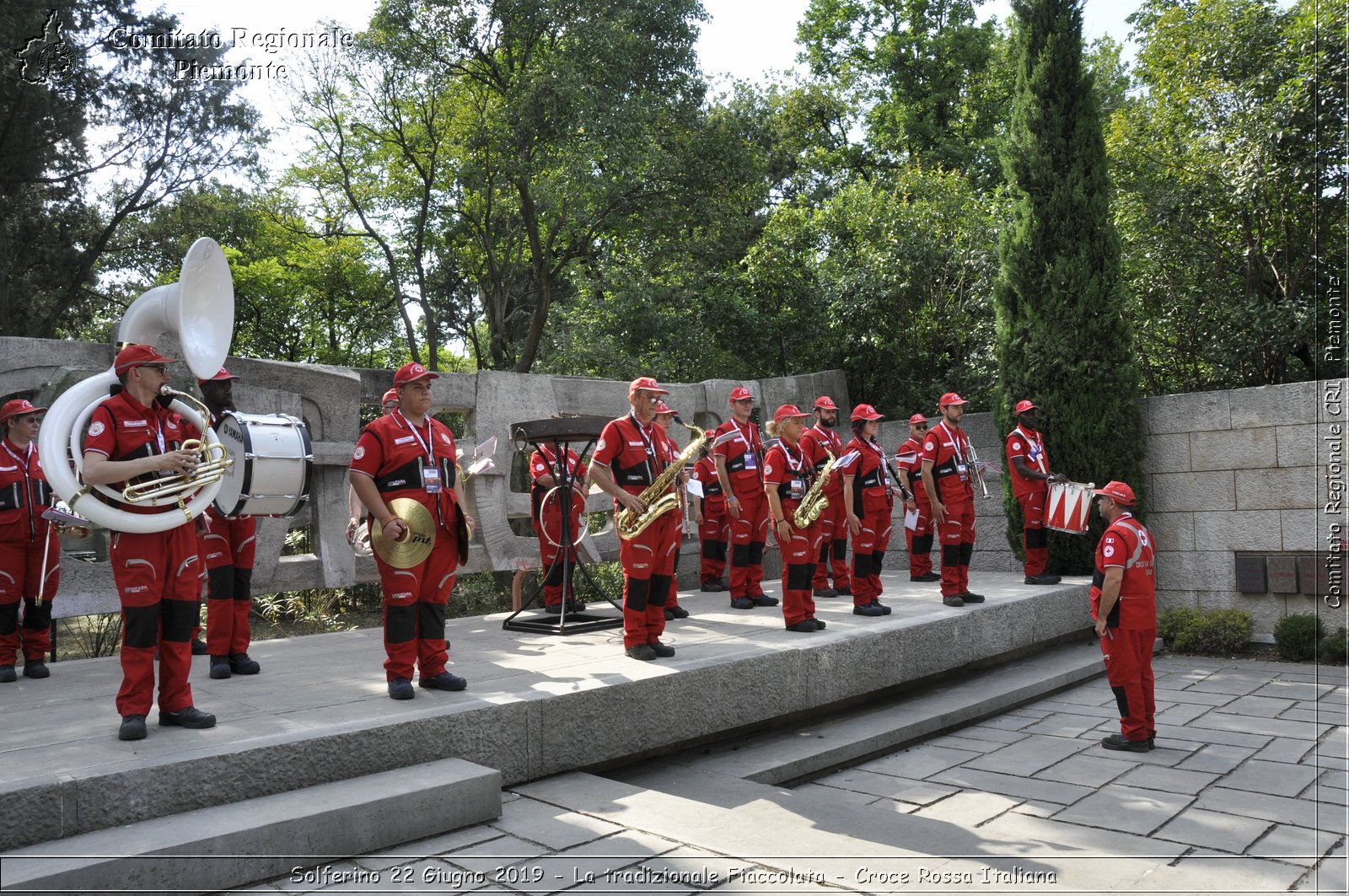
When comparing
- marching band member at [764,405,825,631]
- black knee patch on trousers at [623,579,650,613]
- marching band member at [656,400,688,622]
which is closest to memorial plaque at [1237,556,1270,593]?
→ marching band member at [764,405,825,631]

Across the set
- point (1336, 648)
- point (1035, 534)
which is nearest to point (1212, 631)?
point (1336, 648)

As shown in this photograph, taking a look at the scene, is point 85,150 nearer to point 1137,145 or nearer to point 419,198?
point 419,198

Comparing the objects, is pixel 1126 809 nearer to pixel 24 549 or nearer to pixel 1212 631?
pixel 1212 631

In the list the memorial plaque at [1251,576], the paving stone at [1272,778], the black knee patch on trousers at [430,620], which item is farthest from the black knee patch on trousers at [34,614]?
the memorial plaque at [1251,576]

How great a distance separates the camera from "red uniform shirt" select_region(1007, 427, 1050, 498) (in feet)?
36.0

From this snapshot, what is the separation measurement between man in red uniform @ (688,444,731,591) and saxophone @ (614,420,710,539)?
3570 mm

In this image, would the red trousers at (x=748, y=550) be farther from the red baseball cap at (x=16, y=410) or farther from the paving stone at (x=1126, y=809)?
the red baseball cap at (x=16, y=410)

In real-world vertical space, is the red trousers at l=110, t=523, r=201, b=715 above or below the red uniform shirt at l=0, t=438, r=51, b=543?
below

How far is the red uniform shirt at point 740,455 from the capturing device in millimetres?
9719

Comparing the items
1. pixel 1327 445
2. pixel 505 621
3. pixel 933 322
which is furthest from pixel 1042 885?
pixel 933 322

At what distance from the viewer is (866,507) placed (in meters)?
9.90

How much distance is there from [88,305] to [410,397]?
16765mm

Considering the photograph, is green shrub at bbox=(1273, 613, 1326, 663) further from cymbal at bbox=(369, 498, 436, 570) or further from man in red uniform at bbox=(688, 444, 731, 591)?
cymbal at bbox=(369, 498, 436, 570)

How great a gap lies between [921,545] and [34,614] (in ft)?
30.8
